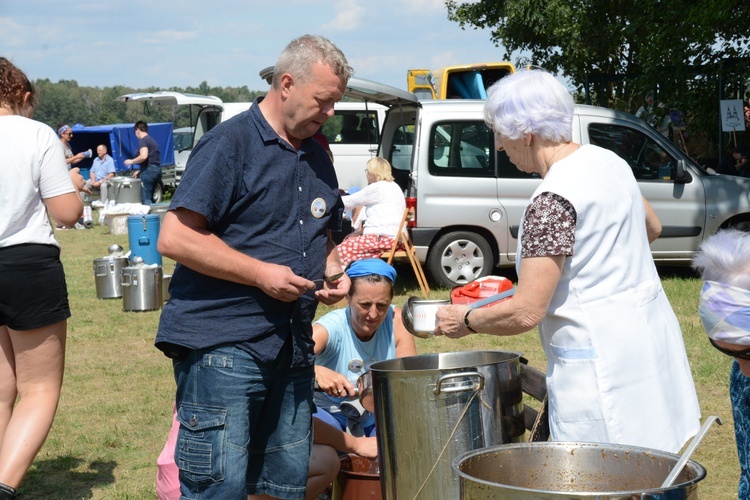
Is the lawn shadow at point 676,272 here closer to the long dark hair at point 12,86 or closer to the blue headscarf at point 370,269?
the blue headscarf at point 370,269

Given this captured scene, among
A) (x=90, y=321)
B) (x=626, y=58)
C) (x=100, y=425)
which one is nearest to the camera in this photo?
(x=100, y=425)

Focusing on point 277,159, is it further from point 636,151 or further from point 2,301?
point 636,151

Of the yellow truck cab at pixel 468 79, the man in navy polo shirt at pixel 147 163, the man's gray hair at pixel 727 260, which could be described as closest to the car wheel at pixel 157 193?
the man in navy polo shirt at pixel 147 163

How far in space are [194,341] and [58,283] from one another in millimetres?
1379

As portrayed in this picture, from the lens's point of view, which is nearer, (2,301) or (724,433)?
(2,301)

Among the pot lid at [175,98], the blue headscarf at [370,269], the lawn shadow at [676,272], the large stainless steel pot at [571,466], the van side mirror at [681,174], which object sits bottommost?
the lawn shadow at [676,272]

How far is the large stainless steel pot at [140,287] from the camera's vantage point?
30.3 feet

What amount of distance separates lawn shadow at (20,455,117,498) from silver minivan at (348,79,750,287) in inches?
201

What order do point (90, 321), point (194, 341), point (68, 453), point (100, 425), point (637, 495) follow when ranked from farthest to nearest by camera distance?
1. point (90, 321)
2. point (100, 425)
3. point (68, 453)
4. point (194, 341)
5. point (637, 495)

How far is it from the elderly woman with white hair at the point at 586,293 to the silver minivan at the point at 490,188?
686cm

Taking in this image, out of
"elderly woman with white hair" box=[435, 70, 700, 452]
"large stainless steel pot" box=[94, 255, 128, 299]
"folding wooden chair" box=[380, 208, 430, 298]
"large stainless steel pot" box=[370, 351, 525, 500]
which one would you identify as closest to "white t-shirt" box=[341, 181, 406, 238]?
"folding wooden chair" box=[380, 208, 430, 298]

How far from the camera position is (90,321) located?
8.91m

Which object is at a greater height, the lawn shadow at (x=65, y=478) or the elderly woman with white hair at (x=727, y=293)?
the elderly woman with white hair at (x=727, y=293)

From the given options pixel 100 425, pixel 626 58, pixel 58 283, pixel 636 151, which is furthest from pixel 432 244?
pixel 626 58
